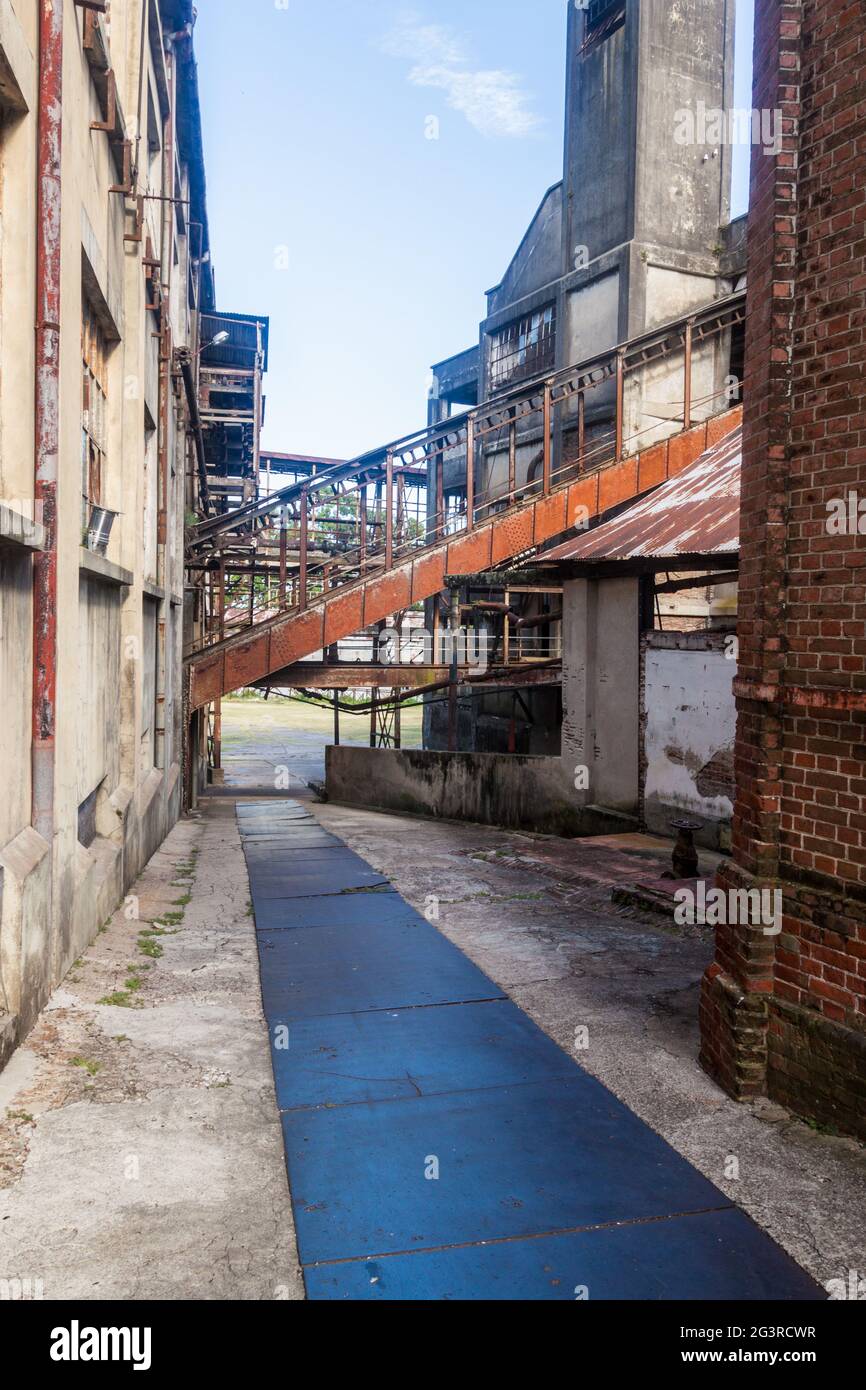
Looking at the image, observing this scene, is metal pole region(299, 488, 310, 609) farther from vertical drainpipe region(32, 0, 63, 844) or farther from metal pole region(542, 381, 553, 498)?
vertical drainpipe region(32, 0, 63, 844)

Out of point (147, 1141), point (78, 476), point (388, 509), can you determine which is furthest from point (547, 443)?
point (147, 1141)

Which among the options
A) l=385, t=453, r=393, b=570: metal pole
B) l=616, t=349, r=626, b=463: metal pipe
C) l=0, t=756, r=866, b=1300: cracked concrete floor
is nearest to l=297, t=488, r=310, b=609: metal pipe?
l=385, t=453, r=393, b=570: metal pole

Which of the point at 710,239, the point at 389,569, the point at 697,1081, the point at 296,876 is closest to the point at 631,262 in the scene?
the point at 710,239

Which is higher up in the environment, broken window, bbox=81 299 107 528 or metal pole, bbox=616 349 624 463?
metal pole, bbox=616 349 624 463

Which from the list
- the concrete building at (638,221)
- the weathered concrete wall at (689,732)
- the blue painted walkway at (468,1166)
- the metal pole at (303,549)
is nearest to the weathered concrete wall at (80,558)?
the blue painted walkway at (468,1166)

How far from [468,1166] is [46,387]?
4.49 meters

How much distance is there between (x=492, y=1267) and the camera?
3461mm

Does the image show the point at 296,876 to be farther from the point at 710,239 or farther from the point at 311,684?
the point at 710,239

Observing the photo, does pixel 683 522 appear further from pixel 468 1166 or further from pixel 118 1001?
pixel 468 1166

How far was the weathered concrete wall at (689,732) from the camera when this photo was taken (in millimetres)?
10703

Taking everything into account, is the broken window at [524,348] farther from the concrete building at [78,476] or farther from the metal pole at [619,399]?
the concrete building at [78,476]

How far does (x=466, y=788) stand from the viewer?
50.0ft

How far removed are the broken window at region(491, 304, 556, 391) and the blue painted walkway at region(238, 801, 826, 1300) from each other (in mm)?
20425

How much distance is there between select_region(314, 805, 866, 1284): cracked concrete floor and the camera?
13.1ft
